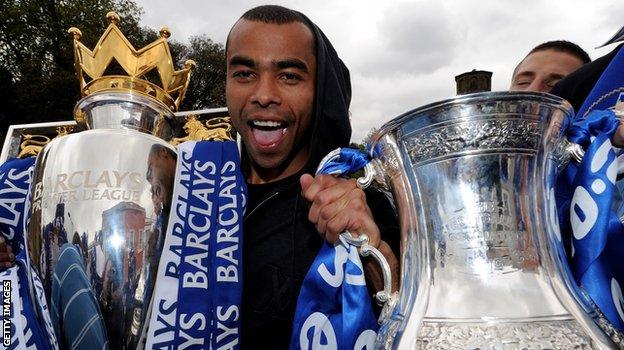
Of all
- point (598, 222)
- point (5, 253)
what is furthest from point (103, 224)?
point (598, 222)

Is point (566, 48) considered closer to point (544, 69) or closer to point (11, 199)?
point (544, 69)

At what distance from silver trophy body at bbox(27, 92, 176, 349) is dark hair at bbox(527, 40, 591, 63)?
239 cm

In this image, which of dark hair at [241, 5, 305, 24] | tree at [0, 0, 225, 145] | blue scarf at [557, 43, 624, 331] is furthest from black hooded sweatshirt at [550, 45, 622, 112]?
tree at [0, 0, 225, 145]

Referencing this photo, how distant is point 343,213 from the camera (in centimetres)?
103

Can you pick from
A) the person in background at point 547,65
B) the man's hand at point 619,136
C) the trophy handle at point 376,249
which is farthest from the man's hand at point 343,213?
the person in background at point 547,65

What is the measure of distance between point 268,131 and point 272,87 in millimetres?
123

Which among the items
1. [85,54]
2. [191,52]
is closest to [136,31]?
[191,52]

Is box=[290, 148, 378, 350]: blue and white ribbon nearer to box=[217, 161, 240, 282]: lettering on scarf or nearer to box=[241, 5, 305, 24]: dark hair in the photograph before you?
box=[217, 161, 240, 282]: lettering on scarf

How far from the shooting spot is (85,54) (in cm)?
157

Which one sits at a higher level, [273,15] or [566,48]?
[566,48]

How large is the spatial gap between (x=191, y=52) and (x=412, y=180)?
60.3 feet

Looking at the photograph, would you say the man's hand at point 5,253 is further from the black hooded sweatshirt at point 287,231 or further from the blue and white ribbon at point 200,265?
the black hooded sweatshirt at point 287,231

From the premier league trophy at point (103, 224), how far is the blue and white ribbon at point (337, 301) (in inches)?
15.7

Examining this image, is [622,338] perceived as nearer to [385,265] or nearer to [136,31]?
[385,265]
